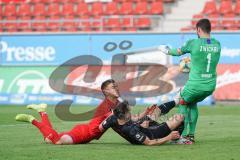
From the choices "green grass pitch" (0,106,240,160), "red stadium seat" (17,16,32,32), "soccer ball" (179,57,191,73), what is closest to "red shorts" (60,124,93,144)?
"green grass pitch" (0,106,240,160)

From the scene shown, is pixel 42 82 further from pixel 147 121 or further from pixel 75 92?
pixel 147 121

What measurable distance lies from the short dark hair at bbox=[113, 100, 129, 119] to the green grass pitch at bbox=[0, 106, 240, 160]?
1.74ft

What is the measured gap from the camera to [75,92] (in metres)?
25.2

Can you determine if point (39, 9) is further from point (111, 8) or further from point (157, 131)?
point (157, 131)

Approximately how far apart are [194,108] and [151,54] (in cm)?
1307

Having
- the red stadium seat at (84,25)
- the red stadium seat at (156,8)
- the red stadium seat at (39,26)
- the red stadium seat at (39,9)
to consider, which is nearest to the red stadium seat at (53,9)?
the red stadium seat at (39,9)

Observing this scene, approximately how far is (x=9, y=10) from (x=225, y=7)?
1028 centimetres

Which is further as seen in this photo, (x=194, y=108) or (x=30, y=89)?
(x=30, y=89)

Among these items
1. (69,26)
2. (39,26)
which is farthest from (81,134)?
(39,26)

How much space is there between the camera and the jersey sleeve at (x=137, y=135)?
1164 cm

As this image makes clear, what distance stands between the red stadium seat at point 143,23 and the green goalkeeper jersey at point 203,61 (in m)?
16.8

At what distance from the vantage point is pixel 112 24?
95.5 feet

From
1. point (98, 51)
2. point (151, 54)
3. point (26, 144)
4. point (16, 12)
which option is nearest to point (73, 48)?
point (98, 51)

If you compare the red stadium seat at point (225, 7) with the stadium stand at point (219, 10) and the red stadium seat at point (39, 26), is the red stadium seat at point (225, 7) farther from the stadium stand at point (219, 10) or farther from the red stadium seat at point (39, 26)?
the red stadium seat at point (39, 26)
